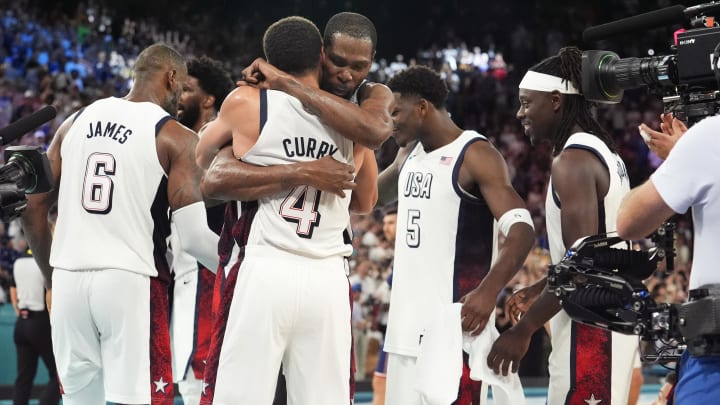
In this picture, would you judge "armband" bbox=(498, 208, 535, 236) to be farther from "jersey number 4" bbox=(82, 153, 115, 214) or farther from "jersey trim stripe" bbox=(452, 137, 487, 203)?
"jersey number 4" bbox=(82, 153, 115, 214)

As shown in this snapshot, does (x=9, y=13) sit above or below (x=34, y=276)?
above

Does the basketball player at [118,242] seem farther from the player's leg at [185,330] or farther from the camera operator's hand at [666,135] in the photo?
the camera operator's hand at [666,135]

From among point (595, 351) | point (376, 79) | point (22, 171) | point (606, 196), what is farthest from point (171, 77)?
point (376, 79)

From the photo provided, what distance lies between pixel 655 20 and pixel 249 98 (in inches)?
58.7

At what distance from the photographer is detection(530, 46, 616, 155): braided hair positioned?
178 inches

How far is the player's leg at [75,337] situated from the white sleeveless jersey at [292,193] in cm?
Result: 113

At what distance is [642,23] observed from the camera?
3316mm

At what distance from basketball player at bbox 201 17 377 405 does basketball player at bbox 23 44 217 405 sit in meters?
0.86

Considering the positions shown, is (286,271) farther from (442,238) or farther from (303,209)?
(442,238)

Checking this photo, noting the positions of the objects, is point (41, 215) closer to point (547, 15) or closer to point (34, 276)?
point (34, 276)

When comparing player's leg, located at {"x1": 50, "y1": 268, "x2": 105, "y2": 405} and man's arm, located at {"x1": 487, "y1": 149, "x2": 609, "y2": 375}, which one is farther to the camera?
player's leg, located at {"x1": 50, "y1": 268, "x2": 105, "y2": 405}

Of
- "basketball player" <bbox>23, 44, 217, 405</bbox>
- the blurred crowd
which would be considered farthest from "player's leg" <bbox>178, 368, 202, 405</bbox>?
the blurred crowd

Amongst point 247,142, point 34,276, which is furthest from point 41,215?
point 34,276

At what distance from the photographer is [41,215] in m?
4.79
